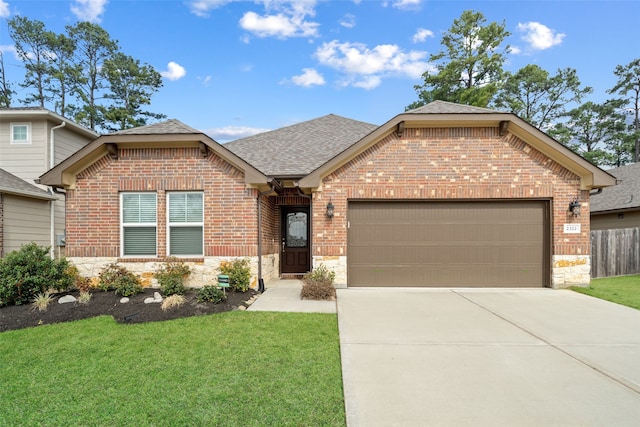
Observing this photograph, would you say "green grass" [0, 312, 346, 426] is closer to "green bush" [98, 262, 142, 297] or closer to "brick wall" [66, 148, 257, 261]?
"green bush" [98, 262, 142, 297]

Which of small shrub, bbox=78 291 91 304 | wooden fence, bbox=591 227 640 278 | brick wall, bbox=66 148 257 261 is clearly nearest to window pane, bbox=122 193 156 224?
brick wall, bbox=66 148 257 261

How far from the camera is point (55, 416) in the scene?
2.99 metres

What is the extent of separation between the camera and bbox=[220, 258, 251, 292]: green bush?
766 centimetres

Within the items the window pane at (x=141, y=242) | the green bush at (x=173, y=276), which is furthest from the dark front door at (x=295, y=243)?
the window pane at (x=141, y=242)

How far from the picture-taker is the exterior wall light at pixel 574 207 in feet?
28.2

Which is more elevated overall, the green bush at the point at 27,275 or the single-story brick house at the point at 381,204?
the single-story brick house at the point at 381,204

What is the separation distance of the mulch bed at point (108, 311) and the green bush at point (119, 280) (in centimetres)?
27

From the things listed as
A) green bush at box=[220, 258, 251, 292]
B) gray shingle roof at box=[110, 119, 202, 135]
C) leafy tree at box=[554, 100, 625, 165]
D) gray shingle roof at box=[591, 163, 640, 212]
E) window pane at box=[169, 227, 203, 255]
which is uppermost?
leafy tree at box=[554, 100, 625, 165]

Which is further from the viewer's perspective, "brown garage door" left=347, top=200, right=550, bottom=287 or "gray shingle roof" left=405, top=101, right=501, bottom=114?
"brown garage door" left=347, top=200, right=550, bottom=287

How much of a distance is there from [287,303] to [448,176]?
207 inches

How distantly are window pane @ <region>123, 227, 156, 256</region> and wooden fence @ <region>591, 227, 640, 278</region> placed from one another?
1373 cm

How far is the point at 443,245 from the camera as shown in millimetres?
8992

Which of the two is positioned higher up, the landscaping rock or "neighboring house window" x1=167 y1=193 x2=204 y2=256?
"neighboring house window" x1=167 y1=193 x2=204 y2=256

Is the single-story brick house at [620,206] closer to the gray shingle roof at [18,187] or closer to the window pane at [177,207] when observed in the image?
the window pane at [177,207]
